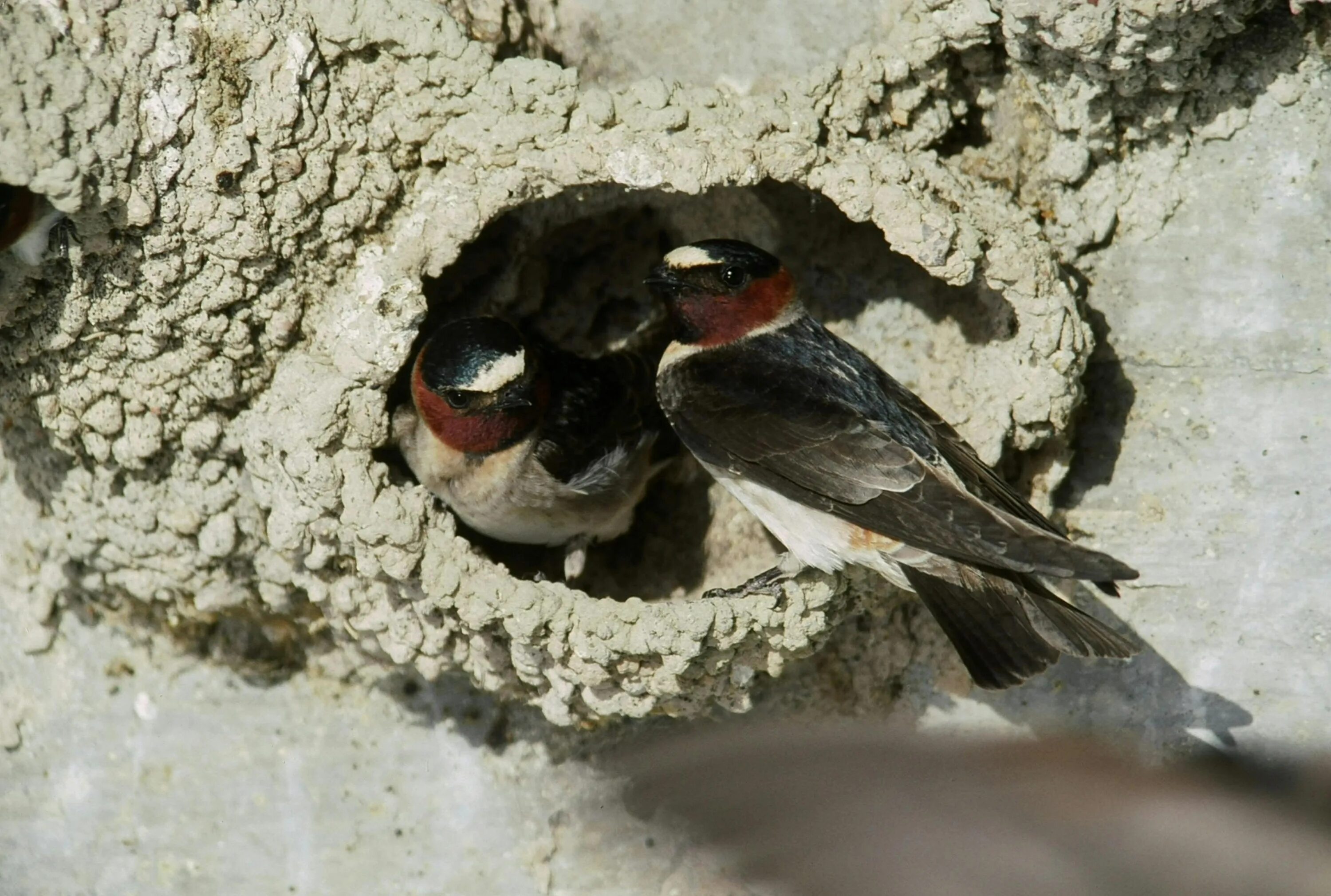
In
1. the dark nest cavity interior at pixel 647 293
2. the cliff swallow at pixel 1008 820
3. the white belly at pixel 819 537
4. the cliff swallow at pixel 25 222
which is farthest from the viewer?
the dark nest cavity interior at pixel 647 293

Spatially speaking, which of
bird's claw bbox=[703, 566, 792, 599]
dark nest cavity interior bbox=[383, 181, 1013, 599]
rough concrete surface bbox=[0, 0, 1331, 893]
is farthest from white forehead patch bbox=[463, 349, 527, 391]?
bird's claw bbox=[703, 566, 792, 599]

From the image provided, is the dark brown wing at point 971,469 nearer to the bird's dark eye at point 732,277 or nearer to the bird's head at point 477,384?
the bird's dark eye at point 732,277

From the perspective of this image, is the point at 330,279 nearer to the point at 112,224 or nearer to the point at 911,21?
the point at 112,224

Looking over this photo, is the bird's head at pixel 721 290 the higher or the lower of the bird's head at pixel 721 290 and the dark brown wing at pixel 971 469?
the higher

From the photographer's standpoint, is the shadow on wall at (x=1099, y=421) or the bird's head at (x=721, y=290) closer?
the bird's head at (x=721, y=290)

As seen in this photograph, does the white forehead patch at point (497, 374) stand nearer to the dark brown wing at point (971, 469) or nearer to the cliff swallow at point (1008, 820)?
the dark brown wing at point (971, 469)

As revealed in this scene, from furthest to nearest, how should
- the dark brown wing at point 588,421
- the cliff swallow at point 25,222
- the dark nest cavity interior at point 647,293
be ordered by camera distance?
the dark nest cavity interior at point 647,293
the dark brown wing at point 588,421
the cliff swallow at point 25,222

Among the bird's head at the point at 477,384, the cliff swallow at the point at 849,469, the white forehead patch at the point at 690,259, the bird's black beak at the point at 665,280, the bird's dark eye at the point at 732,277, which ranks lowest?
the bird's head at the point at 477,384

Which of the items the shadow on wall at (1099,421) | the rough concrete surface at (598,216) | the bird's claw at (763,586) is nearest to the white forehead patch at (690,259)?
the rough concrete surface at (598,216)
